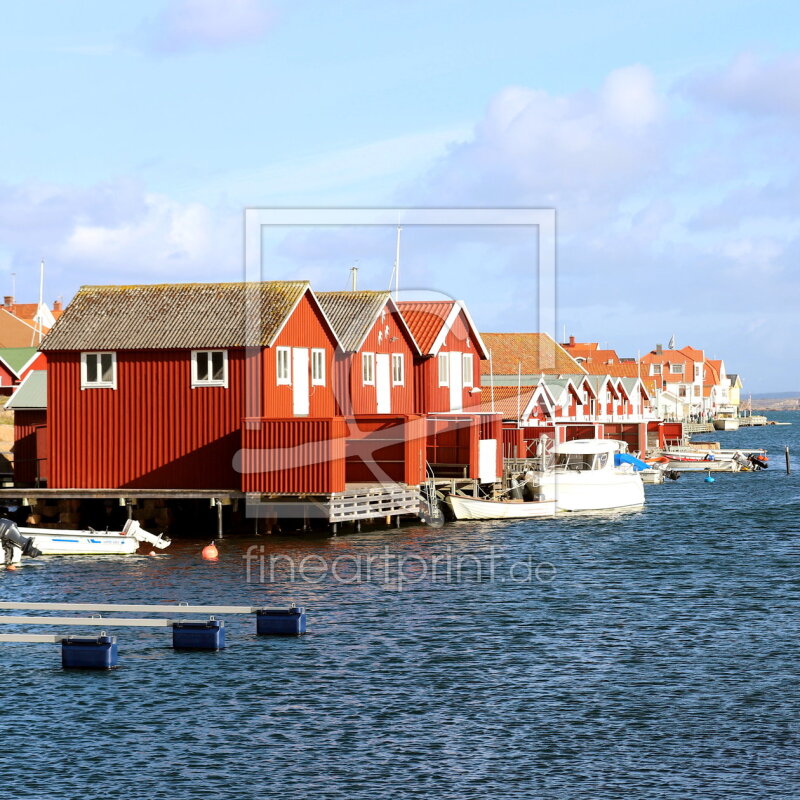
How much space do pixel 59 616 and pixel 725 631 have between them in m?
16.1

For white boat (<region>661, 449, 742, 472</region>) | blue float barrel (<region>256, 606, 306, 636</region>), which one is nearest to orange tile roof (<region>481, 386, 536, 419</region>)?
white boat (<region>661, 449, 742, 472</region>)

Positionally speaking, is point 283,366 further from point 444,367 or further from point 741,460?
point 741,460

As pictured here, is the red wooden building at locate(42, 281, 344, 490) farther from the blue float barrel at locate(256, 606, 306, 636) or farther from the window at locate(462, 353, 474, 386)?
the window at locate(462, 353, 474, 386)

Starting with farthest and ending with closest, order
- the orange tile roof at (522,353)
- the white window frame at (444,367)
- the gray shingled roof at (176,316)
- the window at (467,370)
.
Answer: the orange tile roof at (522,353), the window at (467,370), the white window frame at (444,367), the gray shingled roof at (176,316)

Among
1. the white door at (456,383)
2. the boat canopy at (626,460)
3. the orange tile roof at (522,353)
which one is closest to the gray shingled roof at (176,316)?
the white door at (456,383)

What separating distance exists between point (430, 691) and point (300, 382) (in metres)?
25.8

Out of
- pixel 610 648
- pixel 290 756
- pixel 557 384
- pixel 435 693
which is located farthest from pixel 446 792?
pixel 557 384

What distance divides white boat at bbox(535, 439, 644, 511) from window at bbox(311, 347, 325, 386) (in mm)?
13010

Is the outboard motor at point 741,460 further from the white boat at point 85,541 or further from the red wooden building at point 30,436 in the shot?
the white boat at point 85,541

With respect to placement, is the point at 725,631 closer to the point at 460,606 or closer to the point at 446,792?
the point at 460,606

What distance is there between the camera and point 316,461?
4475cm

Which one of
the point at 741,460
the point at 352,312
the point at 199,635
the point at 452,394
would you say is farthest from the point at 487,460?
the point at 741,460

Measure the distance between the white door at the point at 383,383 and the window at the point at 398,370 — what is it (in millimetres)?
590

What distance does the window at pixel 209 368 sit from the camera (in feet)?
154
